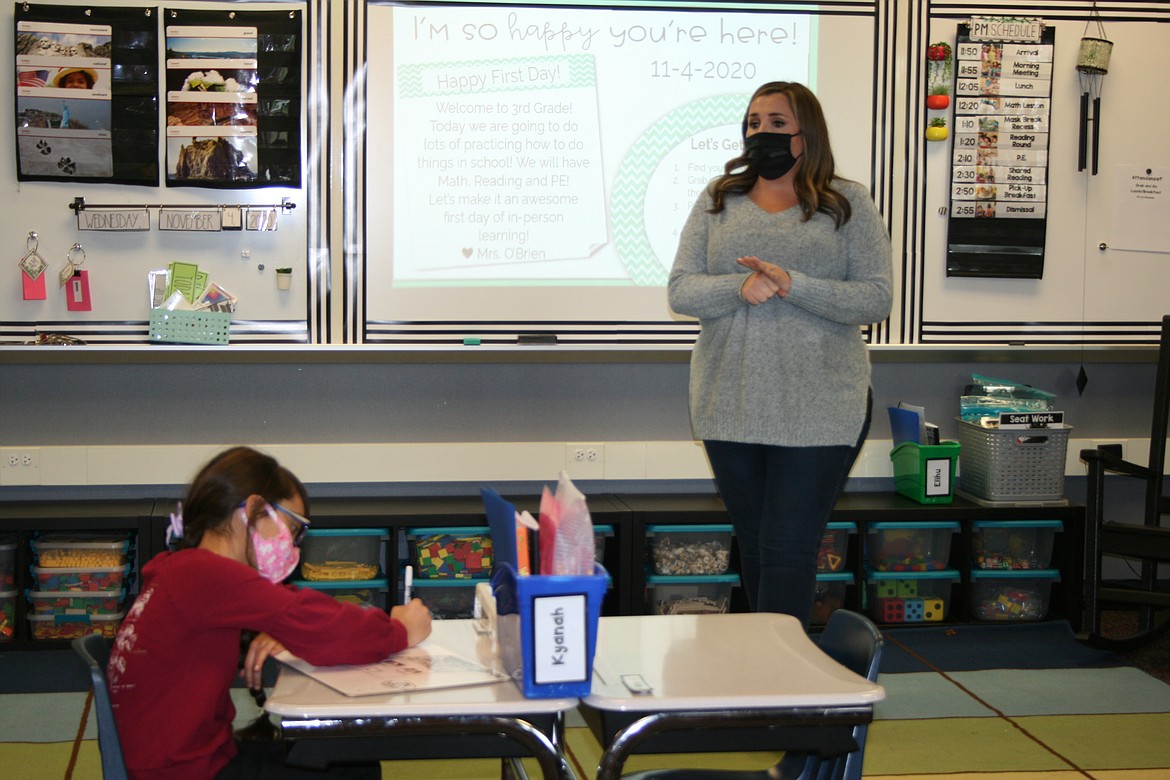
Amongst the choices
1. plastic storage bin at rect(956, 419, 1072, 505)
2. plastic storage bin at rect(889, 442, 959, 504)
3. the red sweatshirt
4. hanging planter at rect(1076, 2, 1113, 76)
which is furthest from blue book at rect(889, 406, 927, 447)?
the red sweatshirt

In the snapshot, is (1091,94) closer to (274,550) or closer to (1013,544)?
(1013,544)

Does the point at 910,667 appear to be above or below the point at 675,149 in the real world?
below

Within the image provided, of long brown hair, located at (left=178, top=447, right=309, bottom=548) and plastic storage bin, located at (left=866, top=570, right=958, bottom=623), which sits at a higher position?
long brown hair, located at (left=178, top=447, right=309, bottom=548)

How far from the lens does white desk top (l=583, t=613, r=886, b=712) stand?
1336mm

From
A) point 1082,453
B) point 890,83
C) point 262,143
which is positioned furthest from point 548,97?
point 1082,453

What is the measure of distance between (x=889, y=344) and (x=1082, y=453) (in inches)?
29.3

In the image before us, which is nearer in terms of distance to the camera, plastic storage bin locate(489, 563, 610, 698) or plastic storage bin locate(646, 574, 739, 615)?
plastic storage bin locate(489, 563, 610, 698)

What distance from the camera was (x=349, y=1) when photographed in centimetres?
376

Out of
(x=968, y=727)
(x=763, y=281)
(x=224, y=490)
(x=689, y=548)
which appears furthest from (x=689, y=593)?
(x=224, y=490)

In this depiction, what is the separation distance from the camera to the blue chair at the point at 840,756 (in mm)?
1571

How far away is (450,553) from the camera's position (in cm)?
370

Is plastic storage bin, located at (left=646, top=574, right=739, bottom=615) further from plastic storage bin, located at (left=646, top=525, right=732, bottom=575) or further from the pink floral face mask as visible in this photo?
the pink floral face mask

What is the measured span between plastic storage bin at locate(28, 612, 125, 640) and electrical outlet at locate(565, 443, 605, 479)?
1.58 metres

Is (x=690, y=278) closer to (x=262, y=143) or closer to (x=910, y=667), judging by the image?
(x=910, y=667)
